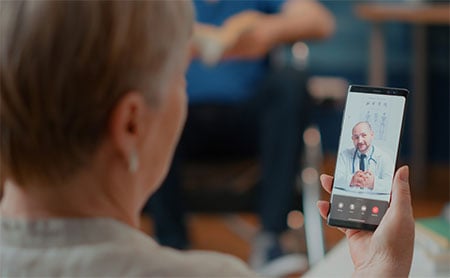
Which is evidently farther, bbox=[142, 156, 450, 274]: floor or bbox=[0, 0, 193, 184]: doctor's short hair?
bbox=[142, 156, 450, 274]: floor

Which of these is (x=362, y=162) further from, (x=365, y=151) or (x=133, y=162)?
(x=133, y=162)

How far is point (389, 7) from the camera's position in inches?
139

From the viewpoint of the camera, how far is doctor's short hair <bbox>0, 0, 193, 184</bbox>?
787 millimetres

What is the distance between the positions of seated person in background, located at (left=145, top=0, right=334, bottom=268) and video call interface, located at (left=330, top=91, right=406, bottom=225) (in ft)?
5.14

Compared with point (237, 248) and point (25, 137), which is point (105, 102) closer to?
point (25, 137)

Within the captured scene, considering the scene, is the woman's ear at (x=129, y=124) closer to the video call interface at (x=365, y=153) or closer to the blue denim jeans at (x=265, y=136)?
the video call interface at (x=365, y=153)

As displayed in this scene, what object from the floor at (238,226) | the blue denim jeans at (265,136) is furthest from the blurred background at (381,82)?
the blue denim jeans at (265,136)

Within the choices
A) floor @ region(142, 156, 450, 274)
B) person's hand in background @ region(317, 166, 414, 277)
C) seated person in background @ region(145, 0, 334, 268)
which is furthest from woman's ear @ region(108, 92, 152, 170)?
floor @ region(142, 156, 450, 274)

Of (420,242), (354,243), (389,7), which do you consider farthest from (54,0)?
(389,7)

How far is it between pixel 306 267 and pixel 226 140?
1.56 feet

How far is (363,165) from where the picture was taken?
111 centimetres

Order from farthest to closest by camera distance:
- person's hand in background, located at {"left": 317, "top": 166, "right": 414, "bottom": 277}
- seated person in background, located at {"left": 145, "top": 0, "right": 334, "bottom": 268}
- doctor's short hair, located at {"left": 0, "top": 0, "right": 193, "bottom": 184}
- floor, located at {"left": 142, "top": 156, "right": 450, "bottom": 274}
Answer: floor, located at {"left": 142, "top": 156, "right": 450, "bottom": 274} < seated person in background, located at {"left": 145, "top": 0, "right": 334, "bottom": 268} < person's hand in background, located at {"left": 317, "top": 166, "right": 414, "bottom": 277} < doctor's short hair, located at {"left": 0, "top": 0, "right": 193, "bottom": 184}

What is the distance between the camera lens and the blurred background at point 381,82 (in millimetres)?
3129

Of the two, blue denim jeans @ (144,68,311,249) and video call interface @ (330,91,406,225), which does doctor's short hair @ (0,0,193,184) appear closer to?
video call interface @ (330,91,406,225)
